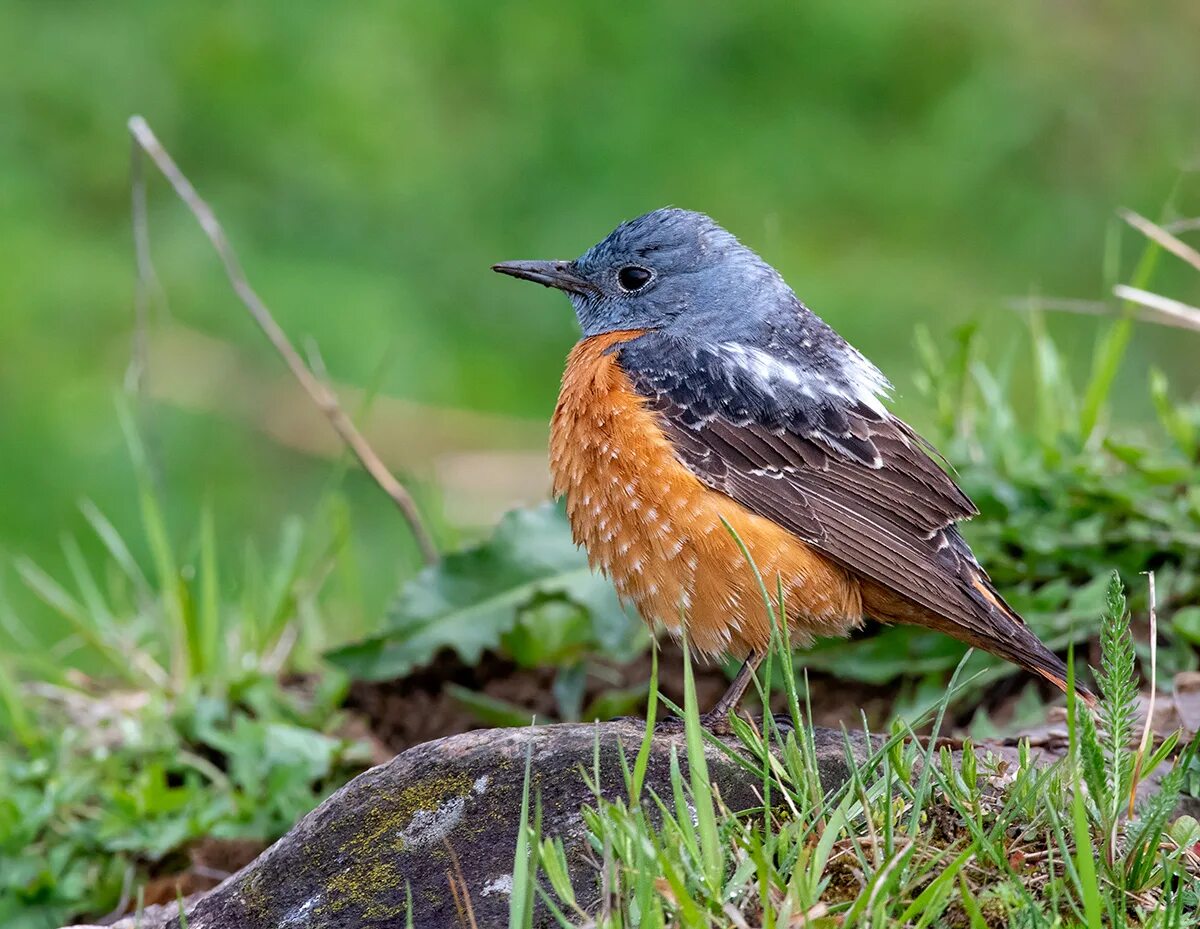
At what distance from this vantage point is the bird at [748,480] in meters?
4.52

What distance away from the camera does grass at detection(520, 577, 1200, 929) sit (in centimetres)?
302

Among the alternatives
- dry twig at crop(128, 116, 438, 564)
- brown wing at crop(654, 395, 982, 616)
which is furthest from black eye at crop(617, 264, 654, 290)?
dry twig at crop(128, 116, 438, 564)

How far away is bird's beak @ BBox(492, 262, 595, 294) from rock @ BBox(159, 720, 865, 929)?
213 cm

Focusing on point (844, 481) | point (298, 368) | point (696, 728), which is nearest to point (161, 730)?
point (298, 368)

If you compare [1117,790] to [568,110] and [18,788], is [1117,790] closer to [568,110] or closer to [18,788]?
[18,788]

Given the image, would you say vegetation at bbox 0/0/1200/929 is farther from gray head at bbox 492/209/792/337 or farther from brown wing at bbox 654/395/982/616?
gray head at bbox 492/209/792/337

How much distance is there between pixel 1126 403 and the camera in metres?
8.91

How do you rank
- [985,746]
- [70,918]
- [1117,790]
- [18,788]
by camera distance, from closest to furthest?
[1117,790]
[985,746]
[70,918]
[18,788]

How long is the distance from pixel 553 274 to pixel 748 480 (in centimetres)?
124

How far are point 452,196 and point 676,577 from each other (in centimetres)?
604

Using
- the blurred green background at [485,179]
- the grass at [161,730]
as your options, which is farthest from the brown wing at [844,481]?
the blurred green background at [485,179]

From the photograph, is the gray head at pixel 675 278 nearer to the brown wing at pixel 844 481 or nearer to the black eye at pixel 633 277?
the black eye at pixel 633 277

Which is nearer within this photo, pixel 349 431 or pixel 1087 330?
pixel 349 431

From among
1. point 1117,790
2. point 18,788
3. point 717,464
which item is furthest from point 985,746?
point 18,788
